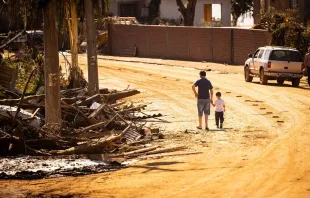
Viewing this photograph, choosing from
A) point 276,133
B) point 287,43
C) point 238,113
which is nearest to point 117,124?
point 276,133

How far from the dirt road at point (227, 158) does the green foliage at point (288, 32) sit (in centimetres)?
681

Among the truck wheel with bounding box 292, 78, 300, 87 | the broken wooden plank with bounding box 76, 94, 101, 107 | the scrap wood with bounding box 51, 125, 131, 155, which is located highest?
the broken wooden plank with bounding box 76, 94, 101, 107

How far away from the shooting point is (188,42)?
5447cm

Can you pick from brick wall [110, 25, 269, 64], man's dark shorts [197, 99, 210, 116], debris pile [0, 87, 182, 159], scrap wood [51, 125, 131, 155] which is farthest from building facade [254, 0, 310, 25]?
scrap wood [51, 125, 131, 155]

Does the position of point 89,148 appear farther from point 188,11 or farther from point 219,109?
point 188,11

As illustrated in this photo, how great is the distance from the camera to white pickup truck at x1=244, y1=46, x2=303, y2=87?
1490 inches

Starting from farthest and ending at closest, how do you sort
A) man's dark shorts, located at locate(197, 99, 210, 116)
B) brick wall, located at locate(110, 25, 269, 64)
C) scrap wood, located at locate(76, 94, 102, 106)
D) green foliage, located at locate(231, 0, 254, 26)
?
green foliage, located at locate(231, 0, 254, 26) < brick wall, located at locate(110, 25, 269, 64) < man's dark shorts, located at locate(197, 99, 210, 116) < scrap wood, located at locate(76, 94, 102, 106)

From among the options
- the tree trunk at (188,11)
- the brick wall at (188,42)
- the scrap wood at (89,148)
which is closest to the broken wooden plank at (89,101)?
the scrap wood at (89,148)

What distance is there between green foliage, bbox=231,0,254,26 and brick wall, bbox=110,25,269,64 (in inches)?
776

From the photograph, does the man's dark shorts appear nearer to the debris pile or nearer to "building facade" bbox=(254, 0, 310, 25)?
the debris pile

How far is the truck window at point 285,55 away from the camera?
38.2 m

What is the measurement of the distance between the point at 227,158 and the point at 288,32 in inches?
980

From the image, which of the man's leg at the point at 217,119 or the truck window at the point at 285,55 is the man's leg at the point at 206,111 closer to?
the man's leg at the point at 217,119

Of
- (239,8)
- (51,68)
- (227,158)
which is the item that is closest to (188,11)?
(239,8)
